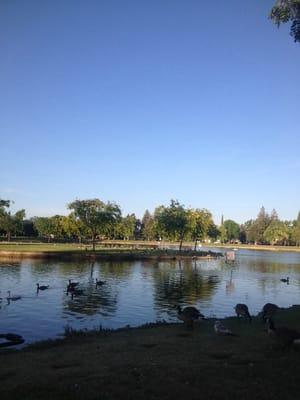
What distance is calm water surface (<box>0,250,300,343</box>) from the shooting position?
95.2ft

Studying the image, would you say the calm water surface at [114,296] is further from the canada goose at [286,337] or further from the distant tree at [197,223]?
the distant tree at [197,223]

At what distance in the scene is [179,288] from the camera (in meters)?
47.5

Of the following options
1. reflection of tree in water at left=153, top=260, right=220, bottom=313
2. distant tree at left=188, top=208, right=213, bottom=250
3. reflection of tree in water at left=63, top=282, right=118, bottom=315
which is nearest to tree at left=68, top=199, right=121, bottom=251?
distant tree at left=188, top=208, right=213, bottom=250

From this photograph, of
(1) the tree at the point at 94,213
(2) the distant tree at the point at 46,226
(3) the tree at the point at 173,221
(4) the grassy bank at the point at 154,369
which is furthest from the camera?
(2) the distant tree at the point at 46,226

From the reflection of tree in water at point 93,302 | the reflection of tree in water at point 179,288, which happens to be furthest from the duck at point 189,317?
the reflection of tree in water at point 93,302

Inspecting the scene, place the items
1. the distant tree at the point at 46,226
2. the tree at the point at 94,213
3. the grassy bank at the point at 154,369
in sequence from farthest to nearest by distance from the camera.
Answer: the distant tree at the point at 46,226, the tree at the point at 94,213, the grassy bank at the point at 154,369

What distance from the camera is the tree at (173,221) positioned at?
391 ft

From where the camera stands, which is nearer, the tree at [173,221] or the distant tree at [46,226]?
the tree at [173,221]

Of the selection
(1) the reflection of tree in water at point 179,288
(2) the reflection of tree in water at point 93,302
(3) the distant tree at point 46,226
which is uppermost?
(3) the distant tree at point 46,226

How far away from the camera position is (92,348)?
17312 millimetres

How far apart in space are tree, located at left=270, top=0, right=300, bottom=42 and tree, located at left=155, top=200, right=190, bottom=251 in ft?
326

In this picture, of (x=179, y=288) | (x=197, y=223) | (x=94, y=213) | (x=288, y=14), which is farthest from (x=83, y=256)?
(x=288, y=14)

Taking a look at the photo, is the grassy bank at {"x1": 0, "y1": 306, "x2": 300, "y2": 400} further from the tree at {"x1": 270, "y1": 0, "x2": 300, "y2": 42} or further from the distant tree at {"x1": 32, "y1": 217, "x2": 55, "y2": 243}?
the distant tree at {"x1": 32, "y1": 217, "x2": 55, "y2": 243}

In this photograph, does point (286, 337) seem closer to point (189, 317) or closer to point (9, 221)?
point (189, 317)
